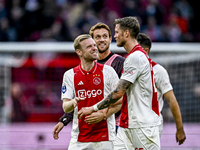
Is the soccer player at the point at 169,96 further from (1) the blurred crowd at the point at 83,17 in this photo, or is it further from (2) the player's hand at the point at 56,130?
(1) the blurred crowd at the point at 83,17

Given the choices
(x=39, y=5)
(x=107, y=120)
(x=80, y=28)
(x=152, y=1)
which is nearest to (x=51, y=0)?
(x=39, y=5)

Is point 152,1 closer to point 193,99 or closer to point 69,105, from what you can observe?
point 193,99

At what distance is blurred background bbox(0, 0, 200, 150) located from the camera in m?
7.36

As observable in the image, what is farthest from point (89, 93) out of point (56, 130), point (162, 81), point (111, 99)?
point (162, 81)

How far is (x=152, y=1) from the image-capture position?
13.6 metres

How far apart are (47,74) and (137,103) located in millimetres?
5079

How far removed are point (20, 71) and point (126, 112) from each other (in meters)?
5.26

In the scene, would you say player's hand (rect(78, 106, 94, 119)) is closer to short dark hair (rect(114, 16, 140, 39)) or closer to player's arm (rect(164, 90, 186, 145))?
short dark hair (rect(114, 16, 140, 39))

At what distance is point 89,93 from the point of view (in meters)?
4.23

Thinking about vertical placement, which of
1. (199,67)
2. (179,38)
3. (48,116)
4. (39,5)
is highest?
(39,5)

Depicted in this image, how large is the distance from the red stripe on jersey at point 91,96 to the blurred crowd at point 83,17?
6980 mm

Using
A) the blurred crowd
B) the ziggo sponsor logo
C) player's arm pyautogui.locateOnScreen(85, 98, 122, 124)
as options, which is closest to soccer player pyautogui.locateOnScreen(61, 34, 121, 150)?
the ziggo sponsor logo

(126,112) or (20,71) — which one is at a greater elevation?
(20,71)

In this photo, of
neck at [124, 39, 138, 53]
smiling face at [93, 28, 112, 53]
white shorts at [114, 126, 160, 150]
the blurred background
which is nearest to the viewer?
white shorts at [114, 126, 160, 150]
